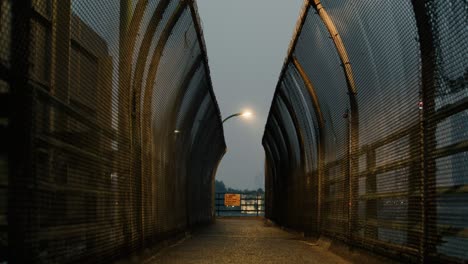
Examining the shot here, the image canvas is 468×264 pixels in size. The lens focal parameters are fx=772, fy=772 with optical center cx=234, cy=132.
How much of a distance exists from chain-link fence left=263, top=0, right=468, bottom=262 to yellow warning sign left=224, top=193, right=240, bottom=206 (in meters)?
42.7

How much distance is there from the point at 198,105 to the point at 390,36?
8.97 meters

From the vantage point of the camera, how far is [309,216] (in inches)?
558

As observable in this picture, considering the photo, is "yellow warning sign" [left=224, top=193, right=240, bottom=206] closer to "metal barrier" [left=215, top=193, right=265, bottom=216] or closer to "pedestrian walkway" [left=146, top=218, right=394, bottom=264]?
"metal barrier" [left=215, top=193, right=265, bottom=216]

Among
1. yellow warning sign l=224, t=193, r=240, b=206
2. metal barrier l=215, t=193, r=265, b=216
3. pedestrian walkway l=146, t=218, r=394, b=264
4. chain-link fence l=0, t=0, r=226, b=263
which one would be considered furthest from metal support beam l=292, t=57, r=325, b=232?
yellow warning sign l=224, t=193, r=240, b=206

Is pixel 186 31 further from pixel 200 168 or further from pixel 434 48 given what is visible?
pixel 200 168

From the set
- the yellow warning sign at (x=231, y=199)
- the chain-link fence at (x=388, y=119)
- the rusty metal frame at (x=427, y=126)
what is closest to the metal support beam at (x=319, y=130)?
the chain-link fence at (x=388, y=119)

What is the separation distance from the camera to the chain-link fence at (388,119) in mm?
5062

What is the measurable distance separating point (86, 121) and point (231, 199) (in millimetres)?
50351

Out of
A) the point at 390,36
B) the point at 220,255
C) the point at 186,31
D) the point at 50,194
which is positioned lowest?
the point at 220,255

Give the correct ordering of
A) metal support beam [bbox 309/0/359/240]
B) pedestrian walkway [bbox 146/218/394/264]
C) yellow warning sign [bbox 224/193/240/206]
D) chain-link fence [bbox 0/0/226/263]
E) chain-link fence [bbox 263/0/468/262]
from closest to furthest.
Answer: chain-link fence [bbox 0/0/226/263] → chain-link fence [bbox 263/0/468/262] → metal support beam [bbox 309/0/359/240] → pedestrian walkway [bbox 146/218/394/264] → yellow warning sign [bbox 224/193/240/206]

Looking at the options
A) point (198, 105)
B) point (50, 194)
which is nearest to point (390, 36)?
point (50, 194)

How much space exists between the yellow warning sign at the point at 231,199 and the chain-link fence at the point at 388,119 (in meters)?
42.7

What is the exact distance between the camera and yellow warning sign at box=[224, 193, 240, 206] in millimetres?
55906

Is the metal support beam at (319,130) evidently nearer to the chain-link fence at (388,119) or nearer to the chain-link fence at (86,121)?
the chain-link fence at (388,119)
